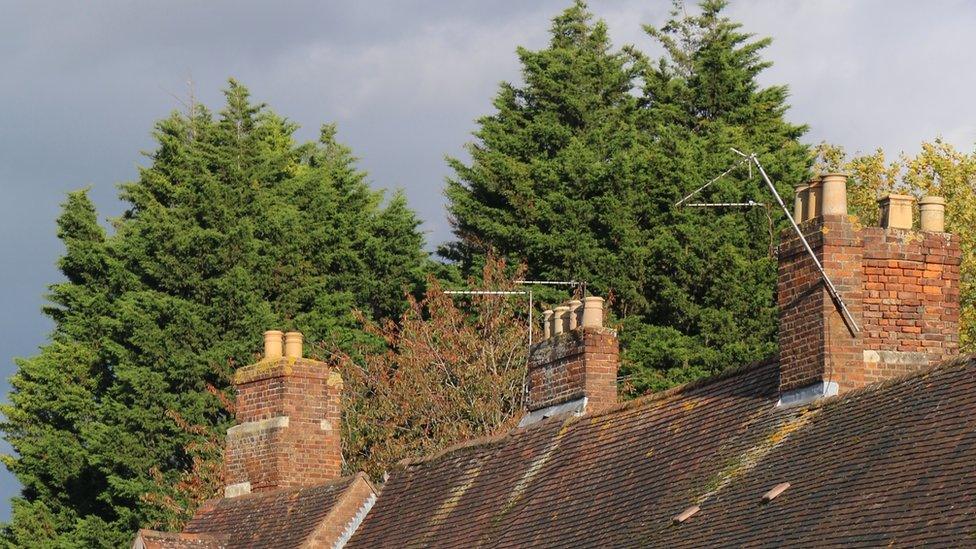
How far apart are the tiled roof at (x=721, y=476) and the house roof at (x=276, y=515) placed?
0.55 meters

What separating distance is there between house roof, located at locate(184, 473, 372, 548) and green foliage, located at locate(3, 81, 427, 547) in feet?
48.1

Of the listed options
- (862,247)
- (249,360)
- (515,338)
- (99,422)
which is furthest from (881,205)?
(99,422)


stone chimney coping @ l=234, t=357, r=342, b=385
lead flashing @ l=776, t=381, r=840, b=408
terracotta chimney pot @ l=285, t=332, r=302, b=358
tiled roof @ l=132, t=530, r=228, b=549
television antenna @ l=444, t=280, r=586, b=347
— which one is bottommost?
tiled roof @ l=132, t=530, r=228, b=549

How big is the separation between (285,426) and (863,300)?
31.6ft

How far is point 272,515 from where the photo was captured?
980 inches

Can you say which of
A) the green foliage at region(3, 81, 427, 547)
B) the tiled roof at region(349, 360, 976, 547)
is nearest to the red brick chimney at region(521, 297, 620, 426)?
the tiled roof at region(349, 360, 976, 547)

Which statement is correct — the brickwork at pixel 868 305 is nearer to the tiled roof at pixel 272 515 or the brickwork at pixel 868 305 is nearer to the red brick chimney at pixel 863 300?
the red brick chimney at pixel 863 300

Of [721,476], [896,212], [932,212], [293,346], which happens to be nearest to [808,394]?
[721,476]

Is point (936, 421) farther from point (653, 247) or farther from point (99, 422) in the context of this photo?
point (99, 422)

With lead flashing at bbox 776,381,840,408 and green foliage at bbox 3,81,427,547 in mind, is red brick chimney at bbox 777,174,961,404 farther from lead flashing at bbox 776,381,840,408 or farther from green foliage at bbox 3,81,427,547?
green foliage at bbox 3,81,427,547

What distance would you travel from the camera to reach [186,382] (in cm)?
4284

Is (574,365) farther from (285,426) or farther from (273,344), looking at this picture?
(273,344)

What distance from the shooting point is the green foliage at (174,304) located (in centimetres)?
4284

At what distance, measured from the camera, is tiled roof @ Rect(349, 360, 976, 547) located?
15.1m
